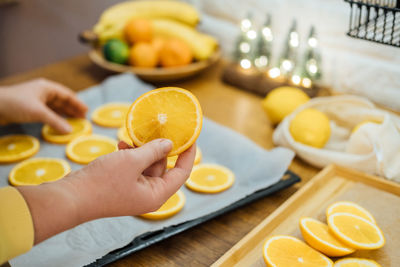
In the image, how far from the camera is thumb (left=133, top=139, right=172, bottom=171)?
1.85 feet

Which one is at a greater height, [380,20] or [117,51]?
[380,20]

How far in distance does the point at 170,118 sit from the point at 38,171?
45cm

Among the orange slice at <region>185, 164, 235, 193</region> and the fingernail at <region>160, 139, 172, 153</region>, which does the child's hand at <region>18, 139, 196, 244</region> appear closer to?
the fingernail at <region>160, 139, 172, 153</region>

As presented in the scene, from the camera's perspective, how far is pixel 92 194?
53 centimetres

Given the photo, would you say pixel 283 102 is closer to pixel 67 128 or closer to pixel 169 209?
pixel 169 209

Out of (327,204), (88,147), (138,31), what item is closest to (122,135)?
(88,147)

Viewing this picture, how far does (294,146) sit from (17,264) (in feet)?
2.19

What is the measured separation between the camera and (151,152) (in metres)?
0.58

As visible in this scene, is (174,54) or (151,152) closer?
(151,152)

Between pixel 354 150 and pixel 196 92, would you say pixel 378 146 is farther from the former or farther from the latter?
pixel 196 92

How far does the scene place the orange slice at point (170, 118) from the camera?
→ 656mm

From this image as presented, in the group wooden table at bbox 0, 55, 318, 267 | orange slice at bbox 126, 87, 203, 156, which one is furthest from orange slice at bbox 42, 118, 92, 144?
orange slice at bbox 126, 87, 203, 156

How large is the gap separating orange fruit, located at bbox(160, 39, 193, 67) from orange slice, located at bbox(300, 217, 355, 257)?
0.80 metres

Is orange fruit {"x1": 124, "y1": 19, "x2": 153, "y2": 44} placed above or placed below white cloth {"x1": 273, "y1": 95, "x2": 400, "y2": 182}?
above
